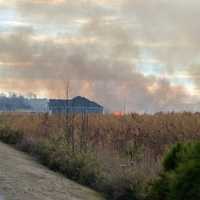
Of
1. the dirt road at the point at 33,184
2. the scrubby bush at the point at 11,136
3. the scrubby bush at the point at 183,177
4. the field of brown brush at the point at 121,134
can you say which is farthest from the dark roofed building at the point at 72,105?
the scrubby bush at the point at 183,177

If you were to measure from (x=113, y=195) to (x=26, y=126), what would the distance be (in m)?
11.9

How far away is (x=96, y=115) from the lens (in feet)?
107

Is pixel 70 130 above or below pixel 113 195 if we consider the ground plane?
above

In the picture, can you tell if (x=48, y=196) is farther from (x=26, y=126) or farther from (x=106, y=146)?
(x=26, y=126)

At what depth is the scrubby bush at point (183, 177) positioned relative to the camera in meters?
8.90

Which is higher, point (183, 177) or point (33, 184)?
point (183, 177)

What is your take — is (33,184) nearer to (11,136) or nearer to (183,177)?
(183,177)

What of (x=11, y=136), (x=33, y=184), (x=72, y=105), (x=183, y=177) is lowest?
(x=33, y=184)

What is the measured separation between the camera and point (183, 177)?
9.02m

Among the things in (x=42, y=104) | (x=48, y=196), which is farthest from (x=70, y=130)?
(x=42, y=104)

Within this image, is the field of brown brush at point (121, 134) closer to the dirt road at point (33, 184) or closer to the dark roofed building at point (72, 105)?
the dark roofed building at point (72, 105)

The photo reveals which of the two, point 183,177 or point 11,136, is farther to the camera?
point 11,136

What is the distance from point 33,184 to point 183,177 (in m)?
5.90

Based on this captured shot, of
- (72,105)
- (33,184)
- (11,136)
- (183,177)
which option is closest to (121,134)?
(72,105)
